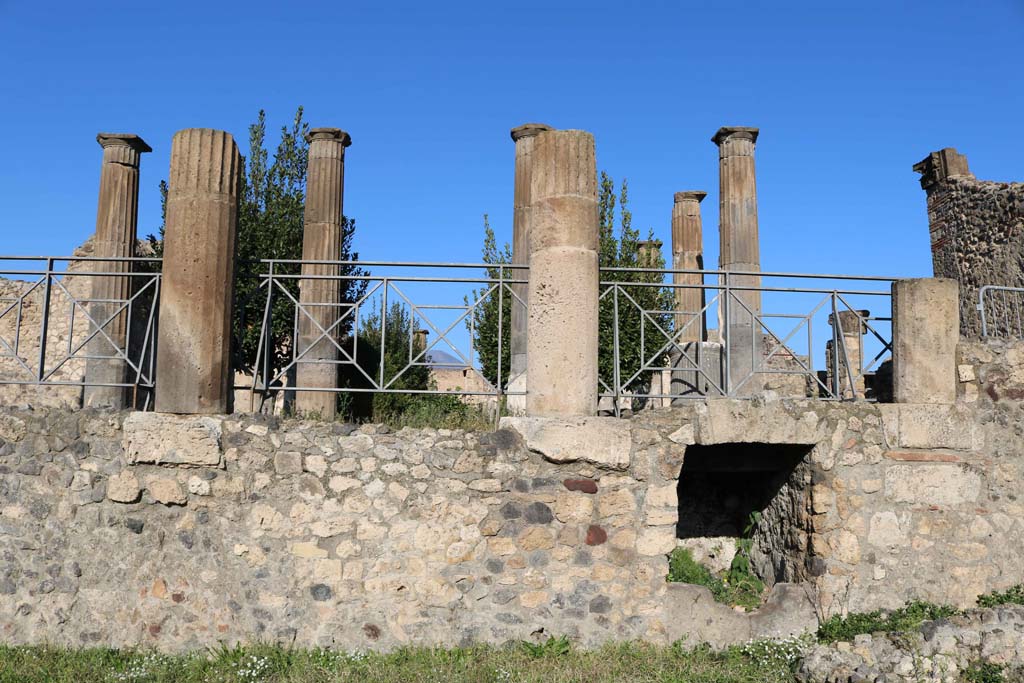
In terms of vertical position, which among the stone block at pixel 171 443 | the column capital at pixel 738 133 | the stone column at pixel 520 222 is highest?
the column capital at pixel 738 133

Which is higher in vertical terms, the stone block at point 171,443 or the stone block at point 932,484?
the stone block at point 171,443

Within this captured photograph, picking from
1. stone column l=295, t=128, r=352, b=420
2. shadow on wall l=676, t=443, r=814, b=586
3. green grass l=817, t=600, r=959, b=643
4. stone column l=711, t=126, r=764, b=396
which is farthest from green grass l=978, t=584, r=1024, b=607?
stone column l=295, t=128, r=352, b=420

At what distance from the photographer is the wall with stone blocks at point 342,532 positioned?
207 inches

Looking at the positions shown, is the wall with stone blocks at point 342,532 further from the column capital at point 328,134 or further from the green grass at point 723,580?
the column capital at point 328,134

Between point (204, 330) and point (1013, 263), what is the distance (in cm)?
1276

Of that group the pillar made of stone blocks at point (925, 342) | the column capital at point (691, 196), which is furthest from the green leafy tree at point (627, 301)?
the pillar made of stone blocks at point (925, 342)

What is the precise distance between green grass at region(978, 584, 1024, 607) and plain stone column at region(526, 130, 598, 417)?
137 inches

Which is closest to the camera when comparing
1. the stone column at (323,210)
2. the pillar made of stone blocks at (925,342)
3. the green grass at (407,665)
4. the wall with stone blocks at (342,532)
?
the green grass at (407,665)

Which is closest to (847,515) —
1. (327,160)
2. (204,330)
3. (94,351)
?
(204,330)

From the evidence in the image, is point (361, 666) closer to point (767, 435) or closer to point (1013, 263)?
point (767, 435)

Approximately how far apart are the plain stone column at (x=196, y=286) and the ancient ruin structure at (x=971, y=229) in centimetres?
1119

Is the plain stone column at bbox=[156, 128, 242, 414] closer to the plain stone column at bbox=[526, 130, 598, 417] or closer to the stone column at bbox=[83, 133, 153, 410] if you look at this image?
the plain stone column at bbox=[526, 130, 598, 417]

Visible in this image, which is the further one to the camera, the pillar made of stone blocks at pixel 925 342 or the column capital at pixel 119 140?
the column capital at pixel 119 140

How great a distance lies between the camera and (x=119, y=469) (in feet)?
17.7
